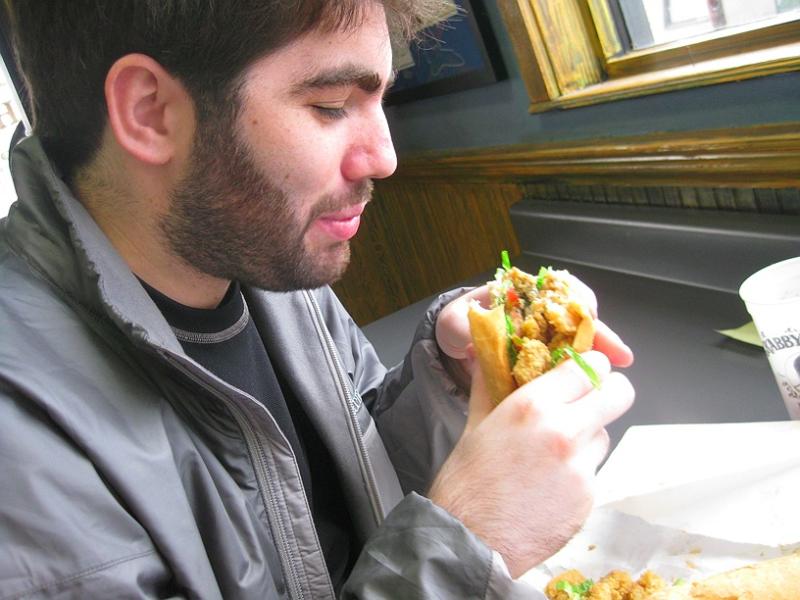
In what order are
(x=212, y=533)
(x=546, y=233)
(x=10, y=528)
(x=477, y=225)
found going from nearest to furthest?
(x=10, y=528)
(x=212, y=533)
(x=546, y=233)
(x=477, y=225)

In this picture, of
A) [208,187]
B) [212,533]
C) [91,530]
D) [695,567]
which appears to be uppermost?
[208,187]

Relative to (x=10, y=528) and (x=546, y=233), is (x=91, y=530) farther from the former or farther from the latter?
(x=546, y=233)

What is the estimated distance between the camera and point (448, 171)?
2.93 metres

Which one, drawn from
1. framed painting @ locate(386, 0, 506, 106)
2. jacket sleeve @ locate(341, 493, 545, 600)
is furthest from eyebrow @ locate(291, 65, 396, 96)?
framed painting @ locate(386, 0, 506, 106)

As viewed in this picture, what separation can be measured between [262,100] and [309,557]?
0.68 metres

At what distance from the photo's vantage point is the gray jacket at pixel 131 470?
82cm

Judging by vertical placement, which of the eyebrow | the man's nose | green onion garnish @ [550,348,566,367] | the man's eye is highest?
the eyebrow

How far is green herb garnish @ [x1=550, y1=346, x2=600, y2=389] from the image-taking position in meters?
0.98

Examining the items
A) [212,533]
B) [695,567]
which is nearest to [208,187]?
[212,533]

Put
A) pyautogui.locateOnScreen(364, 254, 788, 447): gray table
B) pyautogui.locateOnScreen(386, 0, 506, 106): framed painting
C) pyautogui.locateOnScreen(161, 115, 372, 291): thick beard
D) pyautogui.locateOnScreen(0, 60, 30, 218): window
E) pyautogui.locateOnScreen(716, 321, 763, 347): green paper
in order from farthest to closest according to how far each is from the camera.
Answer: pyautogui.locateOnScreen(0, 60, 30, 218): window < pyautogui.locateOnScreen(386, 0, 506, 106): framed painting < pyautogui.locateOnScreen(716, 321, 763, 347): green paper < pyautogui.locateOnScreen(364, 254, 788, 447): gray table < pyautogui.locateOnScreen(161, 115, 372, 291): thick beard

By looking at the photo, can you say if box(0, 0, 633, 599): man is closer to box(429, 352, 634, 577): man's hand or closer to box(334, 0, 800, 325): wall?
box(429, 352, 634, 577): man's hand

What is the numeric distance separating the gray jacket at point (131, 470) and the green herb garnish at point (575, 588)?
226 millimetres

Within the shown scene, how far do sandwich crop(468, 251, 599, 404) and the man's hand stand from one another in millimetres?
96

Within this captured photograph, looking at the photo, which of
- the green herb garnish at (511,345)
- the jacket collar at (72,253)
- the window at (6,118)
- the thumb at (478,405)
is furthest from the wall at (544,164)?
the window at (6,118)
